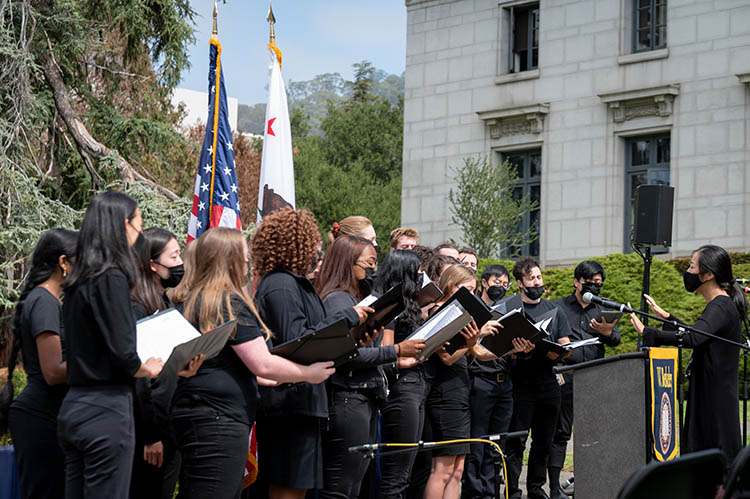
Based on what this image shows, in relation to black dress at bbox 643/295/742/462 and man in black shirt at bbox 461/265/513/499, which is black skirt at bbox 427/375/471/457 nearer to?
man in black shirt at bbox 461/265/513/499

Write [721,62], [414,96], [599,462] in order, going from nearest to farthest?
[599,462] < [721,62] < [414,96]

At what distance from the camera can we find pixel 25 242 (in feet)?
42.5

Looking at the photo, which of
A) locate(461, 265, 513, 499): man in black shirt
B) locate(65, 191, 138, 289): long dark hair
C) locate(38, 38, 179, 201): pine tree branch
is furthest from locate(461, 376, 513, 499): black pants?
locate(38, 38, 179, 201): pine tree branch

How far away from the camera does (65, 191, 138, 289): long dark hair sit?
4398mm

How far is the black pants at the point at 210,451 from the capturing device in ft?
15.8

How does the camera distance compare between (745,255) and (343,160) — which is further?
(343,160)

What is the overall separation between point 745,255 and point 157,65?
12.2 metres

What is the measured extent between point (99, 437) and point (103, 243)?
87 cm

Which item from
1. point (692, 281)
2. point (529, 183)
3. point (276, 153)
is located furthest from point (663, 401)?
point (529, 183)

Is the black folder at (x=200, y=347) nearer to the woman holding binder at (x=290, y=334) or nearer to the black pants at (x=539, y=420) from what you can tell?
the woman holding binder at (x=290, y=334)

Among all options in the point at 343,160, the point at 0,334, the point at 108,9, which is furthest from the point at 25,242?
the point at 343,160

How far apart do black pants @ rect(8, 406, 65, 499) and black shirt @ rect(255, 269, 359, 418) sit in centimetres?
110

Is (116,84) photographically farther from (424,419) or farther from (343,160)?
(343,160)

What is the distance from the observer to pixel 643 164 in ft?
77.4
